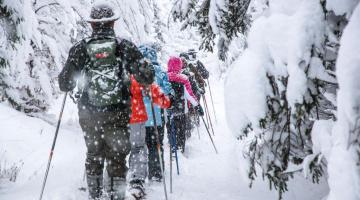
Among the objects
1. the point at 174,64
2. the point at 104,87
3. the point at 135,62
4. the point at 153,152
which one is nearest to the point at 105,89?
the point at 104,87

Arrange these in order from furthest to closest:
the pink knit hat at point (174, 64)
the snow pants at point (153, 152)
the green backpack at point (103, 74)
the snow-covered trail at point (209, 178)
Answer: the pink knit hat at point (174, 64) < the snow pants at point (153, 152) < the snow-covered trail at point (209, 178) < the green backpack at point (103, 74)

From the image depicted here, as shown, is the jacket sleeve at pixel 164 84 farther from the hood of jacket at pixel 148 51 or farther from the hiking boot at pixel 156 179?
the hiking boot at pixel 156 179

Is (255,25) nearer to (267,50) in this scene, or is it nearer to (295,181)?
(267,50)

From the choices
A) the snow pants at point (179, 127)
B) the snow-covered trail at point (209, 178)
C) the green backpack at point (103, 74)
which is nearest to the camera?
the green backpack at point (103, 74)

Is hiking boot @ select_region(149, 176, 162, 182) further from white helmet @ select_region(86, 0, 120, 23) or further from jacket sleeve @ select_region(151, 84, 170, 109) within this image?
white helmet @ select_region(86, 0, 120, 23)

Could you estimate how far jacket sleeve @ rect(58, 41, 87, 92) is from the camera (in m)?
4.46

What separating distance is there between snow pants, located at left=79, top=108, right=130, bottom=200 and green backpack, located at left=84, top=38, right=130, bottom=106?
0.64ft

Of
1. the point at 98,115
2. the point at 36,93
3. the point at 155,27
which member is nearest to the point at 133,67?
the point at 98,115

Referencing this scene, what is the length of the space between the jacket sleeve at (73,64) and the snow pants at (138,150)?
4.88ft

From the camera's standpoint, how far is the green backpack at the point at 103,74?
14.3 ft

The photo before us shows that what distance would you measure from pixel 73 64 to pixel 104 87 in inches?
21.0

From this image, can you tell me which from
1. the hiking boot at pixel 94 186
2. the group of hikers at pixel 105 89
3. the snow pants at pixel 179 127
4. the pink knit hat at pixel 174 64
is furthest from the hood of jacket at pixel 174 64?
the hiking boot at pixel 94 186

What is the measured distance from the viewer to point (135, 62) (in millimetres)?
4535

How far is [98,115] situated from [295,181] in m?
3.40
